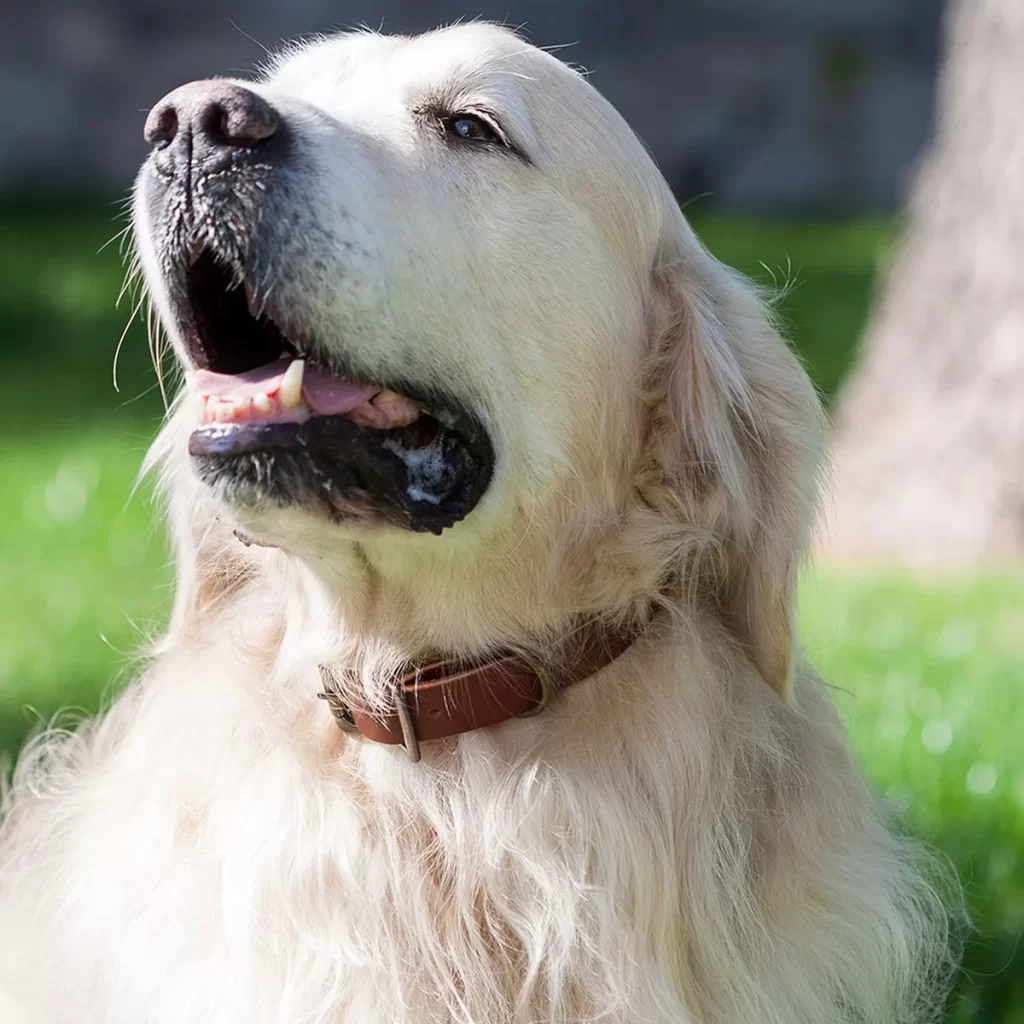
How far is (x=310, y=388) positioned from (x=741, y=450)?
888 millimetres

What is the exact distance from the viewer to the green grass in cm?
411

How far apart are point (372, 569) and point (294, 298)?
1.90 feet

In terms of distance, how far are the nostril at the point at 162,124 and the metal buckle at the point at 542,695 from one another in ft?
3.78

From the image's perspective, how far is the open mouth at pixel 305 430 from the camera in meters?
2.54

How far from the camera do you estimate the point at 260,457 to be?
2.53m

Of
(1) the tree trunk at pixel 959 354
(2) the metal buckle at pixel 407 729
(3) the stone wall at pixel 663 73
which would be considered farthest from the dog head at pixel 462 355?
(3) the stone wall at pixel 663 73

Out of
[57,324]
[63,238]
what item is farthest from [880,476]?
[63,238]

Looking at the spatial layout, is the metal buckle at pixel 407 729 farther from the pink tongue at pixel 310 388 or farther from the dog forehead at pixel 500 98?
the dog forehead at pixel 500 98

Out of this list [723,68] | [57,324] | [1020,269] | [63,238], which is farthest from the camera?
[723,68]

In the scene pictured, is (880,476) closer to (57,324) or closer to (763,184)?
(57,324)

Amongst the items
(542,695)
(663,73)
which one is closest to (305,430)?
(542,695)

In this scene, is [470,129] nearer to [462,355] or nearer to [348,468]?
[462,355]

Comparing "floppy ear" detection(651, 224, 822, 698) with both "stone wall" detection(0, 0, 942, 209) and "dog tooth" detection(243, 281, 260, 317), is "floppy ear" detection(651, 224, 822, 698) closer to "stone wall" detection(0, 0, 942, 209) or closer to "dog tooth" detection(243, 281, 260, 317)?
"dog tooth" detection(243, 281, 260, 317)

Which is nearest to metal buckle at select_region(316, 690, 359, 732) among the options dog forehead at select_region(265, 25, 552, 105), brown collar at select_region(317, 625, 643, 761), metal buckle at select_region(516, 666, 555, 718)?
brown collar at select_region(317, 625, 643, 761)
